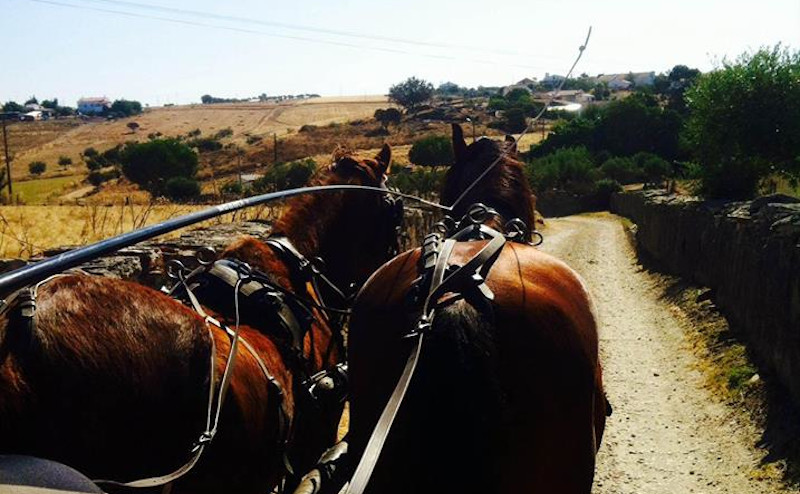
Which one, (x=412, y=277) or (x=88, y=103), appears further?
(x=88, y=103)

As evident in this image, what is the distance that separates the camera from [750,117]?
19375mm

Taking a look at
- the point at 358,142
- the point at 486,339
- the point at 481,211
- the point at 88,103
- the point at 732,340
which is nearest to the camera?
the point at 486,339

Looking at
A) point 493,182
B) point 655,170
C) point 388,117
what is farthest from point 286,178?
point 388,117

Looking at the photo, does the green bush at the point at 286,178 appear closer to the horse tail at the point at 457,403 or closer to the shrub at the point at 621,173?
the horse tail at the point at 457,403

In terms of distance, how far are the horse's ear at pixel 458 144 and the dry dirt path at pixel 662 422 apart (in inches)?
131

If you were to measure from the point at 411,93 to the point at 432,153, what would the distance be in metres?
57.6

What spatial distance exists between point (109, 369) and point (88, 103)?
657 ft

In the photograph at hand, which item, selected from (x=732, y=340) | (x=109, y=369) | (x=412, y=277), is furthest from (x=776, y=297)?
(x=109, y=369)

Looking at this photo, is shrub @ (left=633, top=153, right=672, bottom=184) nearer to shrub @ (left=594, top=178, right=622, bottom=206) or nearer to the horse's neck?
shrub @ (left=594, top=178, right=622, bottom=206)

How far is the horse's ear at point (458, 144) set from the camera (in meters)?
4.89

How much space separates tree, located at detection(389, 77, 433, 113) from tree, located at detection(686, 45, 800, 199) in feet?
251

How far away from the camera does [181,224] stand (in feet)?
7.87

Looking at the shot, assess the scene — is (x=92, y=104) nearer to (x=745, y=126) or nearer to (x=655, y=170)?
(x=655, y=170)

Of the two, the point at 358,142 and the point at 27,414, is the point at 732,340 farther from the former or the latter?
the point at 358,142
